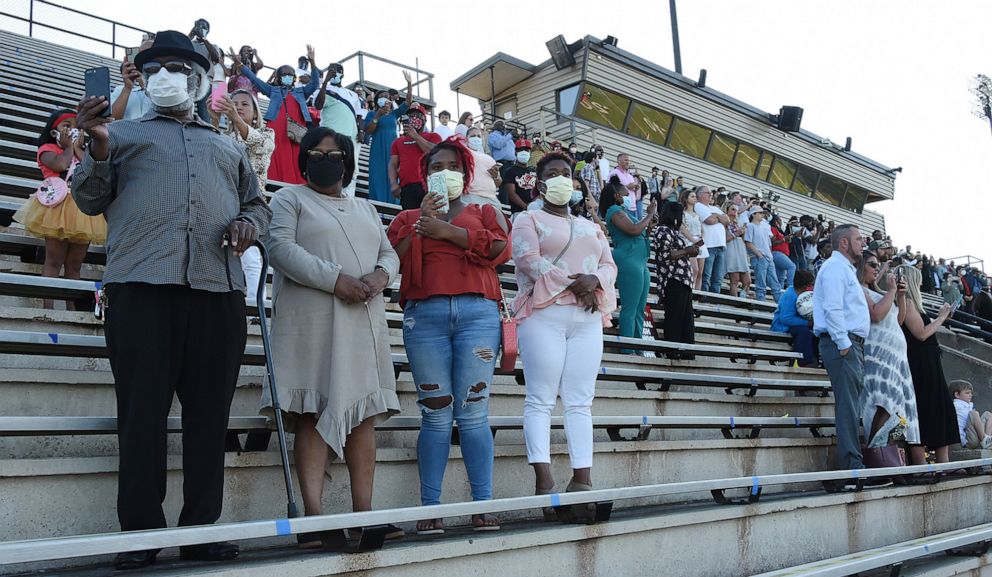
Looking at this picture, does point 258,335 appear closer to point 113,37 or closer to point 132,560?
point 132,560

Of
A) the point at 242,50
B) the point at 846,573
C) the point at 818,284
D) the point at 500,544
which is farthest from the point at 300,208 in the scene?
the point at 242,50

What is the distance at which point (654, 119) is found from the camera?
70.8 ft

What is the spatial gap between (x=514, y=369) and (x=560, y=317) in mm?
907

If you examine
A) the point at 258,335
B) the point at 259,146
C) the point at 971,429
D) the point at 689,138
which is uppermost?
the point at 689,138

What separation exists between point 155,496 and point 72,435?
789 millimetres

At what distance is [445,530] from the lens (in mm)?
3801

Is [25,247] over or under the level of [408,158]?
under

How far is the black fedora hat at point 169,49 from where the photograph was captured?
3270mm

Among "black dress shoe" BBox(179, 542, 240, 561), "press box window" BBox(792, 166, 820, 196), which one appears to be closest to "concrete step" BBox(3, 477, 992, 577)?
"black dress shoe" BBox(179, 542, 240, 561)

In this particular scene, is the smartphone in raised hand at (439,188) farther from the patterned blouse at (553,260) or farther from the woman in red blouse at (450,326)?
the patterned blouse at (553,260)

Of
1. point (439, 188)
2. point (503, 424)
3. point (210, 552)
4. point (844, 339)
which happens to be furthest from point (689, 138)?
point (210, 552)

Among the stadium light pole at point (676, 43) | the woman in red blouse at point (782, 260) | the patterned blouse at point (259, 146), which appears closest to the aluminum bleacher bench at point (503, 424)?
the patterned blouse at point (259, 146)

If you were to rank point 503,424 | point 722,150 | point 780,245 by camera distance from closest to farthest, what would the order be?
point 503,424 < point 780,245 < point 722,150

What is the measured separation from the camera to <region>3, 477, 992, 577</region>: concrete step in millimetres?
3021
